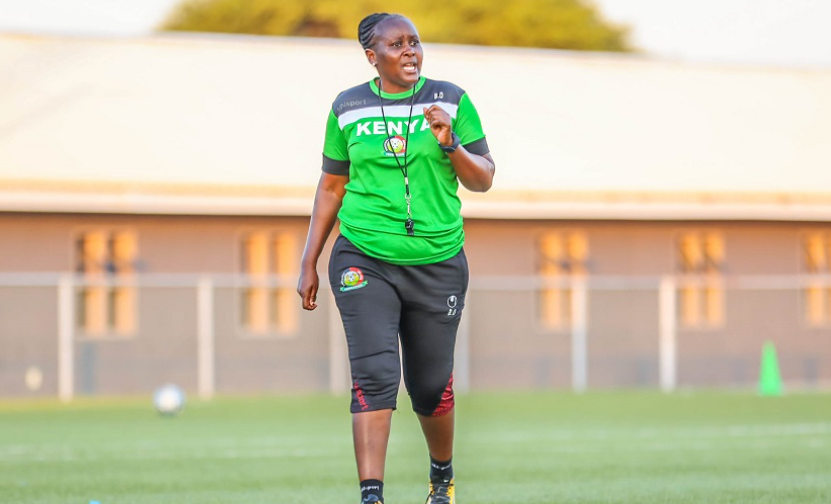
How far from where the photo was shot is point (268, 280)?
954 inches

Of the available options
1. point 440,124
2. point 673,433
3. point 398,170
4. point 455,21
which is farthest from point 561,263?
point 455,21

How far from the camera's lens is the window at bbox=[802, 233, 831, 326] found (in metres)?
28.3

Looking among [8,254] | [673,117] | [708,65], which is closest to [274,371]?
[8,254]

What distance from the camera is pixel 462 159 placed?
6352 mm

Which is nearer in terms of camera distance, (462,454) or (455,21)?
(462,454)

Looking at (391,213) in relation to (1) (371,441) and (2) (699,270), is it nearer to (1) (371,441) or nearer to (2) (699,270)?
(1) (371,441)

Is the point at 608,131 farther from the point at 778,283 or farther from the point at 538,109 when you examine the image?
the point at 778,283

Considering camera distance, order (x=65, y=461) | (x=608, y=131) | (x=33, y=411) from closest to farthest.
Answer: (x=65, y=461) → (x=33, y=411) → (x=608, y=131)

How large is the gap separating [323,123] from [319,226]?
22.3 m

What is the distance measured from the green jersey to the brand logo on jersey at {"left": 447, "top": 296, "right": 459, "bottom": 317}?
0.18 m

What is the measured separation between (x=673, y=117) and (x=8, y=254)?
12764mm

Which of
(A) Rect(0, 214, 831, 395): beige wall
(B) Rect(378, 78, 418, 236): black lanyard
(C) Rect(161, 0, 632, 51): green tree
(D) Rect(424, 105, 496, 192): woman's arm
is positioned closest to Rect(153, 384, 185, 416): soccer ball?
(A) Rect(0, 214, 831, 395): beige wall

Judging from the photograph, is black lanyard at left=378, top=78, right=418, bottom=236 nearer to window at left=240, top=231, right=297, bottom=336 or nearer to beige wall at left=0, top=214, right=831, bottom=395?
beige wall at left=0, top=214, right=831, bottom=395

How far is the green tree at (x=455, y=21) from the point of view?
5256 cm
